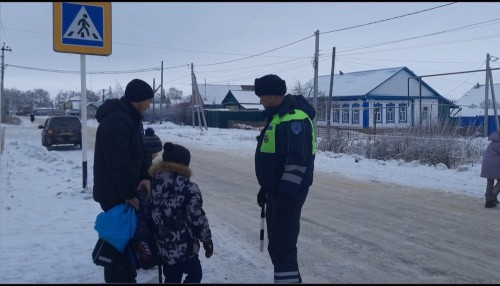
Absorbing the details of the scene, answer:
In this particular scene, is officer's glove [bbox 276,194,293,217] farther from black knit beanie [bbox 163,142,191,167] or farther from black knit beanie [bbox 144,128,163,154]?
black knit beanie [bbox 144,128,163,154]

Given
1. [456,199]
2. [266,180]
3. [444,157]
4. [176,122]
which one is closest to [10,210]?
[266,180]

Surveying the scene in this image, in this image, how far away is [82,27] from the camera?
8.34m

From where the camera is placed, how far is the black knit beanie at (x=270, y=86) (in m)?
4.48

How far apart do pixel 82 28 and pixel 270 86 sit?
5012mm

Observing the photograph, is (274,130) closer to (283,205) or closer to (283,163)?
(283,163)

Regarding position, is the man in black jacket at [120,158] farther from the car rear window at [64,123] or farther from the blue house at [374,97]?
the blue house at [374,97]

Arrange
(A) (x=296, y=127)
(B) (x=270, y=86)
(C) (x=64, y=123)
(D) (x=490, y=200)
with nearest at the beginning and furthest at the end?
(A) (x=296, y=127) → (B) (x=270, y=86) → (D) (x=490, y=200) → (C) (x=64, y=123)

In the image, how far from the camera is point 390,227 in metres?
7.74

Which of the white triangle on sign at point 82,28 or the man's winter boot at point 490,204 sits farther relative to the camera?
the man's winter boot at point 490,204

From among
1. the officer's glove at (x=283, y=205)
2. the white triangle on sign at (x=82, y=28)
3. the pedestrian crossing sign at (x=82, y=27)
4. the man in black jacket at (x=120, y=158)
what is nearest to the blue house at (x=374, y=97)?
the pedestrian crossing sign at (x=82, y=27)

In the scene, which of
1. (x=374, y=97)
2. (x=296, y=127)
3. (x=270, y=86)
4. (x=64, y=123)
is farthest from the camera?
(x=374, y=97)

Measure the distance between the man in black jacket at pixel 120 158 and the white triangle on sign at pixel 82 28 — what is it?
4409 millimetres

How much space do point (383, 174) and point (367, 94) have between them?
107ft

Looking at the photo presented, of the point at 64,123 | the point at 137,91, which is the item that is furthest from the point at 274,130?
the point at 64,123
